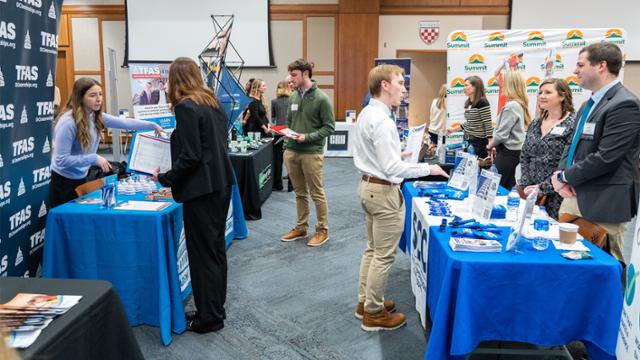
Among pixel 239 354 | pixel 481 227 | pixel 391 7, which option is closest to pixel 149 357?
pixel 239 354

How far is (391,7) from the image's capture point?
9609mm

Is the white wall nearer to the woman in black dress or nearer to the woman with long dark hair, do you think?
the woman with long dark hair

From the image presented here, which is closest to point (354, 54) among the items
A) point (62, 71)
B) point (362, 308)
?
point (62, 71)

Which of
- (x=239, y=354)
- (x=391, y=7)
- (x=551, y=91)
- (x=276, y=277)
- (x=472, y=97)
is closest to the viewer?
(x=239, y=354)

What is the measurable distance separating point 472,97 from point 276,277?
8.31ft

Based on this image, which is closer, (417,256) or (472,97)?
(417,256)

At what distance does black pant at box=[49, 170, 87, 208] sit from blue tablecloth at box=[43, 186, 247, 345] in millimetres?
331

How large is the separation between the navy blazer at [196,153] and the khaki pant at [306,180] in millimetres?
1490

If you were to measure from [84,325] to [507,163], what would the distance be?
353 cm

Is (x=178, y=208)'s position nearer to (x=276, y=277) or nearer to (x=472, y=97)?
(x=276, y=277)

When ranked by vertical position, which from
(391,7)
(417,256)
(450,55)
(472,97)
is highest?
(391,7)

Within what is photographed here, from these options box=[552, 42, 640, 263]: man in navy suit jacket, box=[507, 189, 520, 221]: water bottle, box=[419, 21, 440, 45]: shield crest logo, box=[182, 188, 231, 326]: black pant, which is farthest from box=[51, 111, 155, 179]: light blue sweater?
box=[419, 21, 440, 45]: shield crest logo

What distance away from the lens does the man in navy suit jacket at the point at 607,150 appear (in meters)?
2.34

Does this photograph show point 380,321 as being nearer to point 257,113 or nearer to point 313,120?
point 313,120
